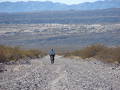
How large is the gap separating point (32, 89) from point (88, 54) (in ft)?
97.3

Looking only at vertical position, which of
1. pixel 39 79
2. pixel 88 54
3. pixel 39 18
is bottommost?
pixel 39 18

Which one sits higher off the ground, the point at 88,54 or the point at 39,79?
the point at 39,79

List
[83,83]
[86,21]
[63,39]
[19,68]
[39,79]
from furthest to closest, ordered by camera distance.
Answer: [86,21], [63,39], [19,68], [39,79], [83,83]

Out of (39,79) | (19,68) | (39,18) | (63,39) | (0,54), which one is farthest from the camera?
(39,18)

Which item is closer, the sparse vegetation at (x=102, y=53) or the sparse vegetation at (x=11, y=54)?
the sparse vegetation at (x=11, y=54)

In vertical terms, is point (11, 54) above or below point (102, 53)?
above

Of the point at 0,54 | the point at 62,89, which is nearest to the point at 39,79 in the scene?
the point at 62,89

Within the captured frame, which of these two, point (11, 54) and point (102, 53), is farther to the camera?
point (102, 53)

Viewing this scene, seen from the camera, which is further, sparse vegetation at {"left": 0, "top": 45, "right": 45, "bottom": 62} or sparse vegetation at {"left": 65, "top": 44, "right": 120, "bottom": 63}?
sparse vegetation at {"left": 65, "top": 44, "right": 120, "bottom": 63}

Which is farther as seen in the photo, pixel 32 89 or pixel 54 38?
pixel 54 38

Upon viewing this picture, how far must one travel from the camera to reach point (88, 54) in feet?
157

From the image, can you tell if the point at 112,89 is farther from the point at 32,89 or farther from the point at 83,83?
the point at 32,89

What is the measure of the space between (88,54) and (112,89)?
28481 millimetres

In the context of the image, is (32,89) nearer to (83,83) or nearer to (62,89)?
(62,89)
